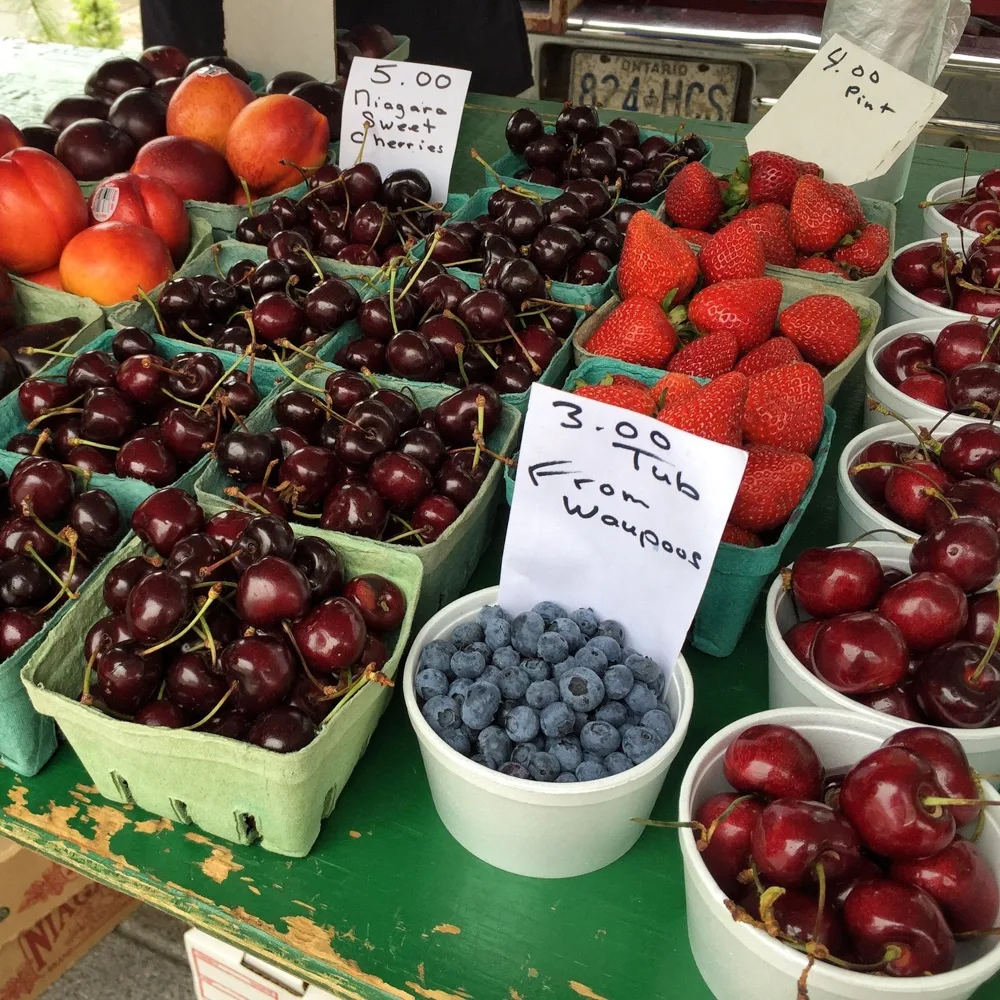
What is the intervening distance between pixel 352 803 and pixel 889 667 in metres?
0.50

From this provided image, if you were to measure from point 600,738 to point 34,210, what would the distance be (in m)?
1.17

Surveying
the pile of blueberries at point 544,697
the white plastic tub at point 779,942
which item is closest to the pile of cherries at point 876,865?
the white plastic tub at point 779,942

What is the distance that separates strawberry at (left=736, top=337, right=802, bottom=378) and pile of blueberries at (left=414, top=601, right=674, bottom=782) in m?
0.45

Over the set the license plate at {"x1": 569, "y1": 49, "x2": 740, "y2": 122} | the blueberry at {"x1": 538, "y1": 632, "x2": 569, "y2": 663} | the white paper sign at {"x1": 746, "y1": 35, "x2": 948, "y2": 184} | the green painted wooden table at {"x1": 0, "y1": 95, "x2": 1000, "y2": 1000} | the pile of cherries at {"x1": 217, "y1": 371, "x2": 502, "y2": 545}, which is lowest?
the license plate at {"x1": 569, "y1": 49, "x2": 740, "y2": 122}

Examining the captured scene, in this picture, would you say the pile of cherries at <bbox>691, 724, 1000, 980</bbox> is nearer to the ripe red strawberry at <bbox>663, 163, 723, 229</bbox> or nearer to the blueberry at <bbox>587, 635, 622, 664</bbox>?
the blueberry at <bbox>587, 635, 622, 664</bbox>

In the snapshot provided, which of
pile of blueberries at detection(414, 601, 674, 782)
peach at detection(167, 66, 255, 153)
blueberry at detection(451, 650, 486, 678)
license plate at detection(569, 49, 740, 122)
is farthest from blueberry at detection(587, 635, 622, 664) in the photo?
license plate at detection(569, 49, 740, 122)

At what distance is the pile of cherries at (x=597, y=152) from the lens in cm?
169

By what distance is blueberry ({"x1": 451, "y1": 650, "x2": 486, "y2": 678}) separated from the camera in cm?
85

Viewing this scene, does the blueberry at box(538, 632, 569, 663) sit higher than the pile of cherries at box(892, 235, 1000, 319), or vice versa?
the pile of cherries at box(892, 235, 1000, 319)

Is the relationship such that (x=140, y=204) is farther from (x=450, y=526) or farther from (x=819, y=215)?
(x=819, y=215)

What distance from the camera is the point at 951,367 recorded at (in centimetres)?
122

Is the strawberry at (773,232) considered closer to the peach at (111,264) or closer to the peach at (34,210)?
the peach at (111,264)

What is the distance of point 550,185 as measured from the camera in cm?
169

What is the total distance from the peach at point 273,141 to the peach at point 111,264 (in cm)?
33
